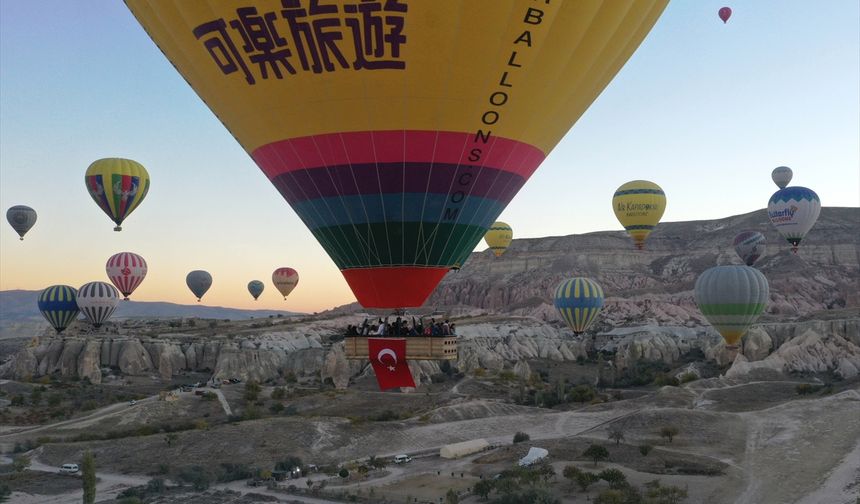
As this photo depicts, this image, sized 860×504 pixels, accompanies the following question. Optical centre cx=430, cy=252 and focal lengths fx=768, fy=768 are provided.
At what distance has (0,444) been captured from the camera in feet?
160

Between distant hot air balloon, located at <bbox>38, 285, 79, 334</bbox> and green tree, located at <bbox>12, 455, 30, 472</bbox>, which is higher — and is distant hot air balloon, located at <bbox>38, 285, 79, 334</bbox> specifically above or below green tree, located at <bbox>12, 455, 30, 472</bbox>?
above

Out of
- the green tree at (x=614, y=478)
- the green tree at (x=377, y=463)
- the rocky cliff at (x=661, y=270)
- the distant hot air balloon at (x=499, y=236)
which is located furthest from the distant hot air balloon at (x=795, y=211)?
the green tree at (x=377, y=463)

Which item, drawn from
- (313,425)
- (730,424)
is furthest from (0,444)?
(730,424)

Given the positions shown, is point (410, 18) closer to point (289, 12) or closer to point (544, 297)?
point (289, 12)

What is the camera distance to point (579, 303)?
2874 inches

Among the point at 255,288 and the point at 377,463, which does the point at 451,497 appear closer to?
the point at 377,463

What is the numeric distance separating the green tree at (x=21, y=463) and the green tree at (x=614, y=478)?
1189 inches

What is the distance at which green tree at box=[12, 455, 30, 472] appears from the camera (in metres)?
41.0

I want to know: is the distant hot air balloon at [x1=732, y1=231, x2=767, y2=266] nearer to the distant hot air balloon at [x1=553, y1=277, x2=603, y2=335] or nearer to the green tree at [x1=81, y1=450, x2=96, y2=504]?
the distant hot air balloon at [x1=553, y1=277, x2=603, y2=335]

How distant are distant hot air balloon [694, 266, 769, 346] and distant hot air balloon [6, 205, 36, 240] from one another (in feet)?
227

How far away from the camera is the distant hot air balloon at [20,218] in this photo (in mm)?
82688

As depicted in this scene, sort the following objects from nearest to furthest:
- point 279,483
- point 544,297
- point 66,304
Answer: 1. point 279,483
2. point 66,304
3. point 544,297

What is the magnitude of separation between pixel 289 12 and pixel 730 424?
37504mm

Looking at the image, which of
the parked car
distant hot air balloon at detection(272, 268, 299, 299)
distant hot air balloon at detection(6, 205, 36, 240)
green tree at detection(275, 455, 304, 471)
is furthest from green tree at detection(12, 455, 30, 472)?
distant hot air balloon at detection(272, 268, 299, 299)
